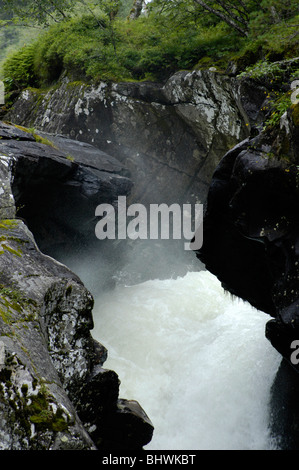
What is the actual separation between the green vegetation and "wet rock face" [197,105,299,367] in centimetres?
470

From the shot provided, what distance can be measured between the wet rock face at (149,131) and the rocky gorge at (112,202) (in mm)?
36

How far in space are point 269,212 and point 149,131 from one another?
25.0 ft

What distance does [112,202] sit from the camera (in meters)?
11.3

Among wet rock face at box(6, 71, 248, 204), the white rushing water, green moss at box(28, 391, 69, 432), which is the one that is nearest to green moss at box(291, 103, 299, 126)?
green moss at box(28, 391, 69, 432)

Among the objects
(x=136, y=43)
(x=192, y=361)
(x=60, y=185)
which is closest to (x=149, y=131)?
(x=136, y=43)

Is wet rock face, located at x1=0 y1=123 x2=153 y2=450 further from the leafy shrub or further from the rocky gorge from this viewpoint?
the leafy shrub

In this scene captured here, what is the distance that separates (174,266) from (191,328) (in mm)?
3500

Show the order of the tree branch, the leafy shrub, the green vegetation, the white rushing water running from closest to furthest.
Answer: the white rushing water < the tree branch < the green vegetation < the leafy shrub

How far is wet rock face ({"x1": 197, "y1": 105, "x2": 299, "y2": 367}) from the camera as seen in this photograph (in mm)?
5531

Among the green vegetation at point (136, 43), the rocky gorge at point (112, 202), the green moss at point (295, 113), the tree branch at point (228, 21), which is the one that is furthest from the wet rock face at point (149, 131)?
the green moss at point (295, 113)

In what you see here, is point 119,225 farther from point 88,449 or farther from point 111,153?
point 88,449

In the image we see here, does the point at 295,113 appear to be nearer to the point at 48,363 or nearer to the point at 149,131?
the point at 48,363

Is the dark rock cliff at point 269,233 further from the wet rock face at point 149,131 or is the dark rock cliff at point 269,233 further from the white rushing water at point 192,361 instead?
the wet rock face at point 149,131

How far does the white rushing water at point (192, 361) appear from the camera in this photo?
24.9 feet
